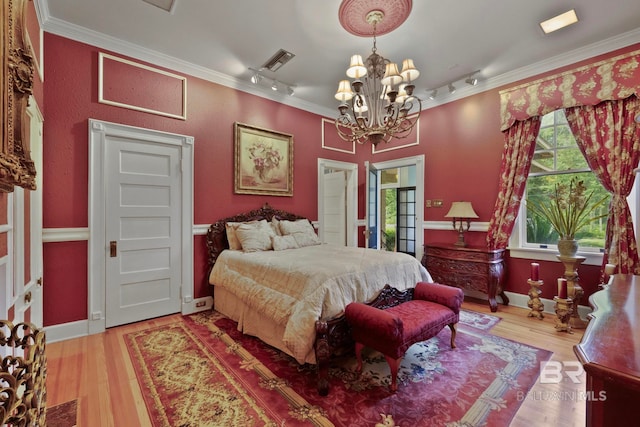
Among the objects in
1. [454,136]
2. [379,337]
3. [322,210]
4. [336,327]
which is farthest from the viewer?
[322,210]

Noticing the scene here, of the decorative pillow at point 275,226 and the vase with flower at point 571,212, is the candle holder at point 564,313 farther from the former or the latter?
the decorative pillow at point 275,226

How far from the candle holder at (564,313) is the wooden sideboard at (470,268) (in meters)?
0.64

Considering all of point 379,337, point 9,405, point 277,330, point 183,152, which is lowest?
point 277,330

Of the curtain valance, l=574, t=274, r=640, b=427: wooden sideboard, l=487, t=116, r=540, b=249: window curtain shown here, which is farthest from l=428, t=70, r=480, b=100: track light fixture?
l=574, t=274, r=640, b=427: wooden sideboard

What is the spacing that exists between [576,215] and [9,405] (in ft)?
14.0

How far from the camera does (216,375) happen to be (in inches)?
83.0

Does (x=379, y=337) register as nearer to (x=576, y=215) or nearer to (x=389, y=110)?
(x=389, y=110)

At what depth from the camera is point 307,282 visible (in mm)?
2182

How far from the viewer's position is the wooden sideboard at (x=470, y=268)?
3438 millimetres

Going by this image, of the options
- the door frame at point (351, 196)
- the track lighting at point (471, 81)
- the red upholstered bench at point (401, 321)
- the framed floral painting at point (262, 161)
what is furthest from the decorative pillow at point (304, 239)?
the track lighting at point (471, 81)

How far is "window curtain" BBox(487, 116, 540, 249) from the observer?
3502 mm

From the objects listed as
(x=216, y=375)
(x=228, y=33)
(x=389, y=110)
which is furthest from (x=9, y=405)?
(x=228, y=33)

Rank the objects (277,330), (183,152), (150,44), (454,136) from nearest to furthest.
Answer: (277,330)
(150,44)
(183,152)
(454,136)

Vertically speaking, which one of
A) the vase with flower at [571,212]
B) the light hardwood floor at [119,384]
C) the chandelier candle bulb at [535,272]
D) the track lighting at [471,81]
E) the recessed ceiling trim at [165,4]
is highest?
the recessed ceiling trim at [165,4]
